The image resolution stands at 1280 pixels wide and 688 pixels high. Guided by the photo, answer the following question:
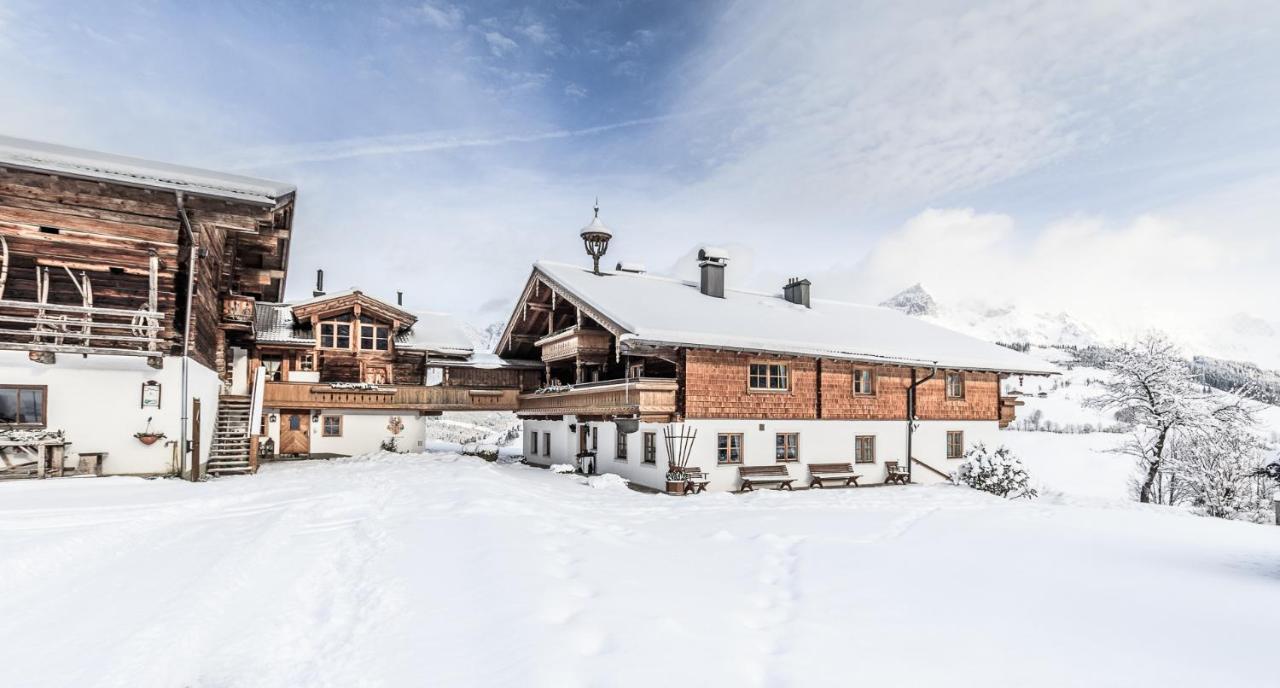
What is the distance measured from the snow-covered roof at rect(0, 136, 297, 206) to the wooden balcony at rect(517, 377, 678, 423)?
1092 centimetres

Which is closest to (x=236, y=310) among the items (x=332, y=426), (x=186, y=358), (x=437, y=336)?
(x=332, y=426)

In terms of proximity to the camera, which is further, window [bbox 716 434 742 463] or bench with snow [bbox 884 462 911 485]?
bench with snow [bbox 884 462 911 485]

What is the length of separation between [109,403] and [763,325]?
1942cm

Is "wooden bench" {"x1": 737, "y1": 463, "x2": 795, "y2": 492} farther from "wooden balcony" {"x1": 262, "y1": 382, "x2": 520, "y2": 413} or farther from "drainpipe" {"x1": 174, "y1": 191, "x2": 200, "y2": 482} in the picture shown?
"drainpipe" {"x1": 174, "y1": 191, "x2": 200, "y2": 482}

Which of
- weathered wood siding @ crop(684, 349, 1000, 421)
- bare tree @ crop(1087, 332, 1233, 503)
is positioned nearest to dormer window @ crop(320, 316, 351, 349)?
weathered wood siding @ crop(684, 349, 1000, 421)

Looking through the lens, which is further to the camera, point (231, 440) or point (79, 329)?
point (231, 440)

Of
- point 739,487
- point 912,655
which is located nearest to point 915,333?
point 739,487

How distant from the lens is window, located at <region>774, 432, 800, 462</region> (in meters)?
22.6

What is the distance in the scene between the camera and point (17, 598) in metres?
7.43

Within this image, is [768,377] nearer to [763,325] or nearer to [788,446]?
[763,325]

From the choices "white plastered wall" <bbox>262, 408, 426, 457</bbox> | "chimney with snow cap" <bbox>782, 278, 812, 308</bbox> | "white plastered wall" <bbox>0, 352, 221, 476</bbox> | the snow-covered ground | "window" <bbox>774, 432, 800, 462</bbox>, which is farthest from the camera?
"chimney with snow cap" <bbox>782, 278, 812, 308</bbox>

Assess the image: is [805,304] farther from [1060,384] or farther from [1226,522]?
[1060,384]

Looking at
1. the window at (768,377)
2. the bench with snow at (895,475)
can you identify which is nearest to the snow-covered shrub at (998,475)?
the bench with snow at (895,475)

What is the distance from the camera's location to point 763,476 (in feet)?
70.7
